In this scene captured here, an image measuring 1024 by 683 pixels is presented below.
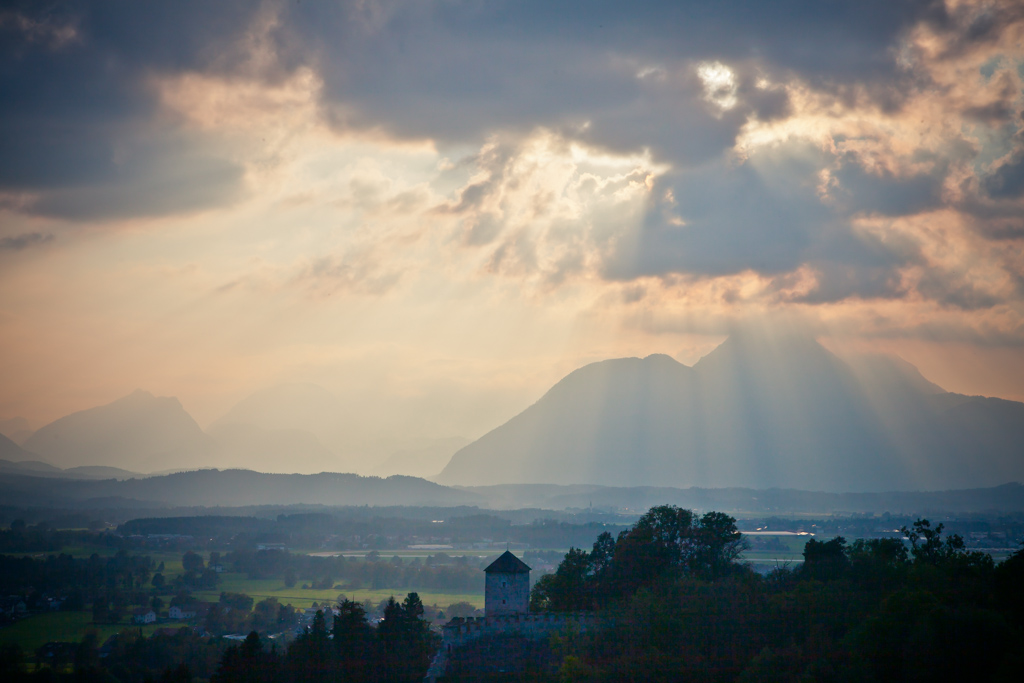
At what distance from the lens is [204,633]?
→ 109188 millimetres

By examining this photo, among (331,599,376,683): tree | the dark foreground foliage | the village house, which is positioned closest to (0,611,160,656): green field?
the village house

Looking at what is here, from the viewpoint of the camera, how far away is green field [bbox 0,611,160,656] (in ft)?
339

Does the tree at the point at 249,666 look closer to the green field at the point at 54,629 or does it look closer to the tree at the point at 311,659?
the tree at the point at 311,659

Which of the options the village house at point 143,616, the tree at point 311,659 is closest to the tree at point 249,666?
the tree at point 311,659

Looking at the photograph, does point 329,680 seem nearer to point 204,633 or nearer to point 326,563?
point 204,633

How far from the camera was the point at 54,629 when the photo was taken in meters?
111

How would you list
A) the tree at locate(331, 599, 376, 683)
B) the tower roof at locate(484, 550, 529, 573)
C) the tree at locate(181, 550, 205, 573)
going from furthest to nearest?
1. the tree at locate(181, 550, 205, 573)
2. the tree at locate(331, 599, 376, 683)
3. the tower roof at locate(484, 550, 529, 573)

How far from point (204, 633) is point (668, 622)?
79170 mm

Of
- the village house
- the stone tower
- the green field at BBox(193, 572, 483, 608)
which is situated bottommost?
the green field at BBox(193, 572, 483, 608)

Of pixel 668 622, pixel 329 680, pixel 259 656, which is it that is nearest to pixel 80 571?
pixel 259 656

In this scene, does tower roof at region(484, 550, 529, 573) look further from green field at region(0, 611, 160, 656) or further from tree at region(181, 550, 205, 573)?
tree at region(181, 550, 205, 573)

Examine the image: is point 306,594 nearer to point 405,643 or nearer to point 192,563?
point 192,563

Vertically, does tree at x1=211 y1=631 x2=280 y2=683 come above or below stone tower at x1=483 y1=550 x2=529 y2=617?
below

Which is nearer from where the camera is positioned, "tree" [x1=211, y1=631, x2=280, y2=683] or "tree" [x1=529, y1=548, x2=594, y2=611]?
"tree" [x1=529, y1=548, x2=594, y2=611]
